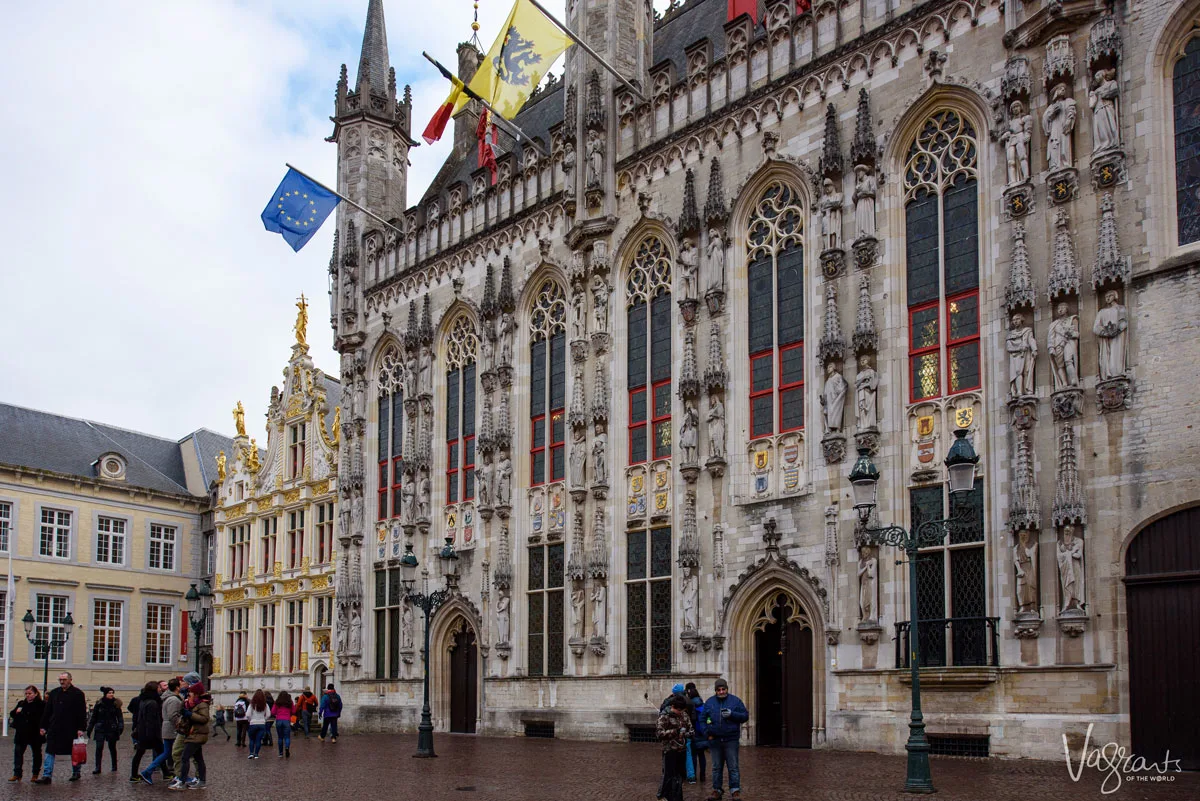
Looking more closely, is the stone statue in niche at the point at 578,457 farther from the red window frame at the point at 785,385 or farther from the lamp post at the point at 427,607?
the red window frame at the point at 785,385

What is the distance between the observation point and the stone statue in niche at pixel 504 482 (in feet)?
114

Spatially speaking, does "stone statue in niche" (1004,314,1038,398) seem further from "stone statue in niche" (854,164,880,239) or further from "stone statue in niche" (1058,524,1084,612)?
"stone statue in niche" (854,164,880,239)

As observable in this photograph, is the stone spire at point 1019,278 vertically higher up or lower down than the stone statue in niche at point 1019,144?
lower down

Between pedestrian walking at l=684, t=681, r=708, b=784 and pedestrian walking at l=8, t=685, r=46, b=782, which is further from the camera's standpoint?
pedestrian walking at l=8, t=685, r=46, b=782

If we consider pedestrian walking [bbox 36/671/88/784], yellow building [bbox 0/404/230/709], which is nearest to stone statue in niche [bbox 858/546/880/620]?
pedestrian walking [bbox 36/671/88/784]

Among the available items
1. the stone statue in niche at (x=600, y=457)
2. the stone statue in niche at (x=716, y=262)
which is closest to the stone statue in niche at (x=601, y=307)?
the stone statue in niche at (x=600, y=457)

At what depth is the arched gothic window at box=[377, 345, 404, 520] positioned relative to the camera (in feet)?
132

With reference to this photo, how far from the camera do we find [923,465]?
2489cm

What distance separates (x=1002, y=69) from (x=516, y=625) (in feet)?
59.7

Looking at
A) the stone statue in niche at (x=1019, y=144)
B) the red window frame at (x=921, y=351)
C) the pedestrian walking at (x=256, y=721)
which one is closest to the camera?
the stone statue in niche at (x=1019, y=144)

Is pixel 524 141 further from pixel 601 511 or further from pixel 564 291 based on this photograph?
pixel 601 511

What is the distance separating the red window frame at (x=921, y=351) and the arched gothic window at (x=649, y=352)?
22.5ft

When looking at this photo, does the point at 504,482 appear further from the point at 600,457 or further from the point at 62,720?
the point at 62,720

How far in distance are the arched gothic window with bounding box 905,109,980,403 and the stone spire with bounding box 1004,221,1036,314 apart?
115 cm
